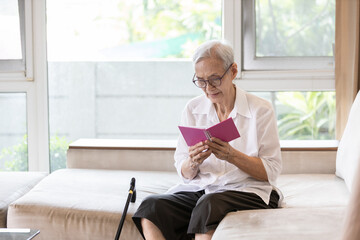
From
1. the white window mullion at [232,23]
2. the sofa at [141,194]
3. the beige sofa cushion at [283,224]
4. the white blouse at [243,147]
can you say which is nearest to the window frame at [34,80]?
the sofa at [141,194]

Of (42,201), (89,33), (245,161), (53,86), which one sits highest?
(89,33)

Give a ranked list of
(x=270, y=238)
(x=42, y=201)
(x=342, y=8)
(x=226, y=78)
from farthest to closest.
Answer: (x=342, y=8) < (x=42, y=201) < (x=226, y=78) < (x=270, y=238)

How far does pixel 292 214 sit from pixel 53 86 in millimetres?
2587

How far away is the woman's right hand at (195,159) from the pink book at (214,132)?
3 centimetres

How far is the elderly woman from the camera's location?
2178 millimetres

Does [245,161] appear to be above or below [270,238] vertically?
above

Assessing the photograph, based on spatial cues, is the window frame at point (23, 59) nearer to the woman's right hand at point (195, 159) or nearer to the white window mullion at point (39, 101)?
the white window mullion at point (39, 101)

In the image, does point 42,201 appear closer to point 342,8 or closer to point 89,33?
point 89,33

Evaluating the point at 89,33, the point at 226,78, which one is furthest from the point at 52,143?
the point at 226,78

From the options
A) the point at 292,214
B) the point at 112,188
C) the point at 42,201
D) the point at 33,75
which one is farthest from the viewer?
the point at 33,75

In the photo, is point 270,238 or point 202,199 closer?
point 270,238

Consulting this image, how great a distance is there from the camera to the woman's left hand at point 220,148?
2164 mm

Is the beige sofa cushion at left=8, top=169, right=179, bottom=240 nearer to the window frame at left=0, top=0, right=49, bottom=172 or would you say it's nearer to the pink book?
the pink book

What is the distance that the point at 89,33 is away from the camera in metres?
4.13
